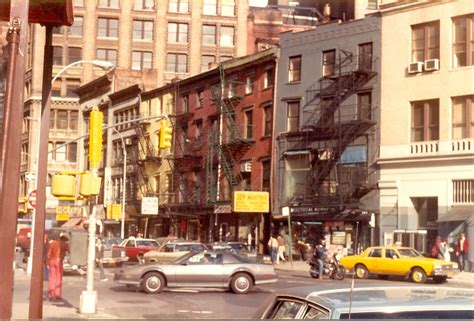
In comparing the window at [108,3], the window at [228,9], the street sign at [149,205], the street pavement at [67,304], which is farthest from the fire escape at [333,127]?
the window at [228,9]

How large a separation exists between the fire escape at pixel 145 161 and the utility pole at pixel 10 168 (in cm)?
5213

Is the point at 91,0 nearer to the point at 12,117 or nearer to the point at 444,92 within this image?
the point at 444,92

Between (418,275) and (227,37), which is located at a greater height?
(227,37)

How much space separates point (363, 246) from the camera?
3894cm

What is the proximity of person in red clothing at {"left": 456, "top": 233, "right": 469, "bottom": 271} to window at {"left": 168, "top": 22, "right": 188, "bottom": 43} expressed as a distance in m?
45.7

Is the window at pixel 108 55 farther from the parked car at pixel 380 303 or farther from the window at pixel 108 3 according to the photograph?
the parked car at pixel 380 303

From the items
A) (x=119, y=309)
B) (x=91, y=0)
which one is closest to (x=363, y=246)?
(x=119, y=309)

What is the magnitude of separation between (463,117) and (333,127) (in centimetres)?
721

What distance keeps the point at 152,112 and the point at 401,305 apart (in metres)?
56.4

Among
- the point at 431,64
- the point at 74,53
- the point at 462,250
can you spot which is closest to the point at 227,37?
the point at 74,53

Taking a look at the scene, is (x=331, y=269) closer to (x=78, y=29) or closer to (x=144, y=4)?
(x=144, y=4)

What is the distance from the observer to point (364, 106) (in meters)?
40.6

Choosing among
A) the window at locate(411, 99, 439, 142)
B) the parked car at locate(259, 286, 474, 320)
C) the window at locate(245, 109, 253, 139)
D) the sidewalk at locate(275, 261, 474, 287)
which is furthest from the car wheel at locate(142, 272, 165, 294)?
the window at locate(245, 109, 253, 139)

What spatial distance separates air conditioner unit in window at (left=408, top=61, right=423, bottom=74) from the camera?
38.2 metres
